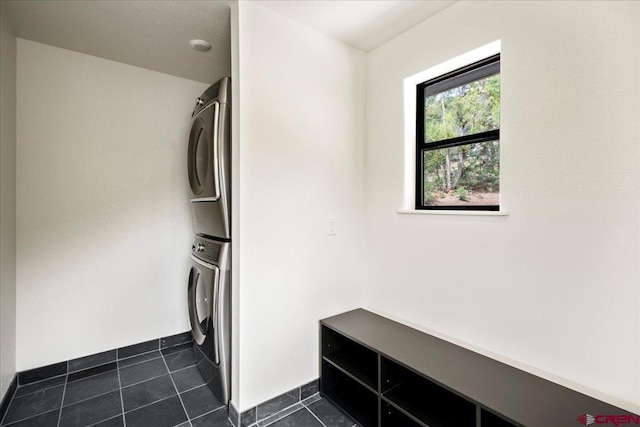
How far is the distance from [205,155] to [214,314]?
41.4 inches

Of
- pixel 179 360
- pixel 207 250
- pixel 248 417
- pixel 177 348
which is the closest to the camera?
pixel 248 417

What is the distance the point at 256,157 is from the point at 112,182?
152 centimetres

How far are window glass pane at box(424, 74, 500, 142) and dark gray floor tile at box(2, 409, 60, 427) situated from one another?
9.72 ft

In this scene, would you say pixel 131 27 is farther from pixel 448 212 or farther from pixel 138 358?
pixel 138 358

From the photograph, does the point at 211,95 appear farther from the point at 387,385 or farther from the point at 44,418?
the point at 44,418

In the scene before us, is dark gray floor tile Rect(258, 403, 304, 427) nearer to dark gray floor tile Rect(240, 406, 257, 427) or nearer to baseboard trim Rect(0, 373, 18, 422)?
dark gray floor tile Rect(240, 406, 257, 427)

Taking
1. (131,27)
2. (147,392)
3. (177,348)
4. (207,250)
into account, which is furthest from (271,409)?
(131,27)

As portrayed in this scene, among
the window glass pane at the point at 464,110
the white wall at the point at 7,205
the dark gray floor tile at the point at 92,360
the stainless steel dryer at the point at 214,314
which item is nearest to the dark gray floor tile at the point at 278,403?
the stainless steel dryer at the point at 214,314

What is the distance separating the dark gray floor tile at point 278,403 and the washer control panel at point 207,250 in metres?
0.94

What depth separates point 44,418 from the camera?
5.96ft

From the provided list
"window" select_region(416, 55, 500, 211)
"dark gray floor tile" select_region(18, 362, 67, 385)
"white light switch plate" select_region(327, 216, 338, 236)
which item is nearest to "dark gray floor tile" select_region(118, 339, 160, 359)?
"dark gray floor tile" select_region(18, 362, 67, 385)

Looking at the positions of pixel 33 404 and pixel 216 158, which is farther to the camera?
pixel 33 404

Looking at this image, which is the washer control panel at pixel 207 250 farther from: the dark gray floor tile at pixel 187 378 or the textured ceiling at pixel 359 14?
the textured ceiling at pixel 359 14

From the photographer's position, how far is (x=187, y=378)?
→ 225 centimetres
